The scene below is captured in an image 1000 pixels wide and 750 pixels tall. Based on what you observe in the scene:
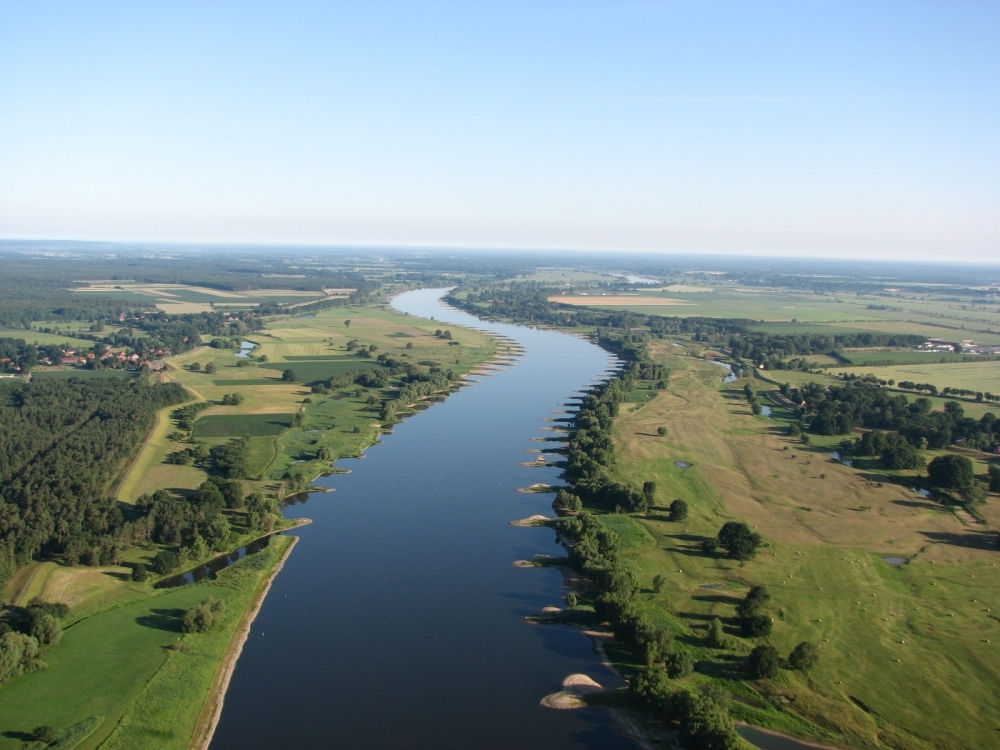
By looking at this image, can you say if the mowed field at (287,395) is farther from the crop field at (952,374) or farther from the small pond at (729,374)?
the crop field at (952,374)

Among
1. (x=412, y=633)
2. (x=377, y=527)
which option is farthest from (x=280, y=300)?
(x=412, y=633)

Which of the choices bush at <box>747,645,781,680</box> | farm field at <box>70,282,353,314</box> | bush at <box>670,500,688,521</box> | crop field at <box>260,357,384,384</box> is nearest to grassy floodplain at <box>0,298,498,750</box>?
crop field at <box>260,357,384,384</box>

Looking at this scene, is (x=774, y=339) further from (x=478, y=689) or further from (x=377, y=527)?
(x=478, y=689)

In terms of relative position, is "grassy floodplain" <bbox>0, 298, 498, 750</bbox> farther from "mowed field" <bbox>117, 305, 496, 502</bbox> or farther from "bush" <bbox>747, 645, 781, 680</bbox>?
"bush" <bbox>747, 645, 781, 680</bbox>

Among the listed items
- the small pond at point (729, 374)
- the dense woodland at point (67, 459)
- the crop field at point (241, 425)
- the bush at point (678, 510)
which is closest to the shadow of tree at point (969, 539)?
the bush at point (678, 510)

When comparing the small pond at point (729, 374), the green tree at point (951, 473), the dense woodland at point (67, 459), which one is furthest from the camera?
the small pond at point (729, 374)

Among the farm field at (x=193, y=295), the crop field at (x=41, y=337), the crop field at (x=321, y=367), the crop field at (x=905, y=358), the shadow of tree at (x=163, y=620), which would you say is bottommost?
the shadow of tree at (x=163, y=620)

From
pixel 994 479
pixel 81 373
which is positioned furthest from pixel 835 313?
pixel 81 373
